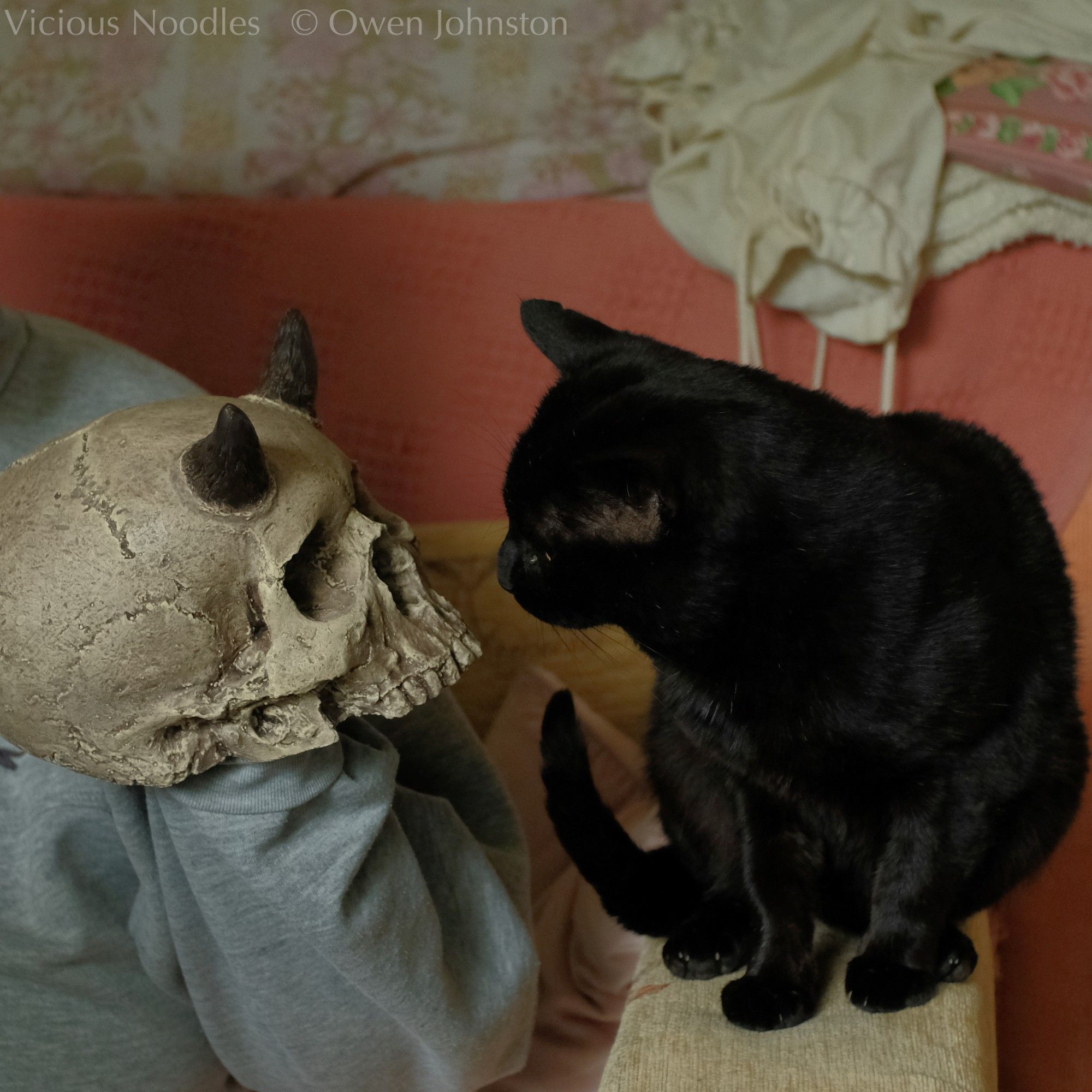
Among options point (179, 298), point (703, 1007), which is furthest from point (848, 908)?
point (179, 298)

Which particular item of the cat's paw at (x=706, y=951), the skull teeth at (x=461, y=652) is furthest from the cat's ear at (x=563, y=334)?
the cat's paw at (x=706, y=951)

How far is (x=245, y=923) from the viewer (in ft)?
2.45

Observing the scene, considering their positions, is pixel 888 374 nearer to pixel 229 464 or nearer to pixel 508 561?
pixel 508 561

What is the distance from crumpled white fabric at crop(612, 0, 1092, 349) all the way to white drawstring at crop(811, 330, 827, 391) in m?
0.01

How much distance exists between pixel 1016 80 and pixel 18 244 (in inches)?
52.0

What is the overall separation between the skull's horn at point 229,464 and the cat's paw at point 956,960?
627 mm

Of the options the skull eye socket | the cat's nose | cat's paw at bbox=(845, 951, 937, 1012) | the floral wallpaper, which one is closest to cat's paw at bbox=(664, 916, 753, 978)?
cat's paw at bbox=(845, 951, 937, 1012)

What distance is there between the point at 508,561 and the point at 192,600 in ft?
1.05

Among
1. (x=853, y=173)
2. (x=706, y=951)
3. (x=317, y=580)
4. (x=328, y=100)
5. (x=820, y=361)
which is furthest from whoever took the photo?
(x=328, y=100)

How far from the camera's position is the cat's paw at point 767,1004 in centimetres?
76

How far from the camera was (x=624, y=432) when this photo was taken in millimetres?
726

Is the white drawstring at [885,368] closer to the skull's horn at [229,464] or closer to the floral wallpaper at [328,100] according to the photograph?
the floral wallpaper at [328,100]

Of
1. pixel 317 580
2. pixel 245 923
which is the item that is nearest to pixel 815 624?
pixel 317 580

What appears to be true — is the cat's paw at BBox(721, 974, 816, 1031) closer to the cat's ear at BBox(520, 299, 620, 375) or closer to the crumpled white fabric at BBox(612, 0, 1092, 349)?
the cat's ear at BBox(520, 299, 620, 375)
